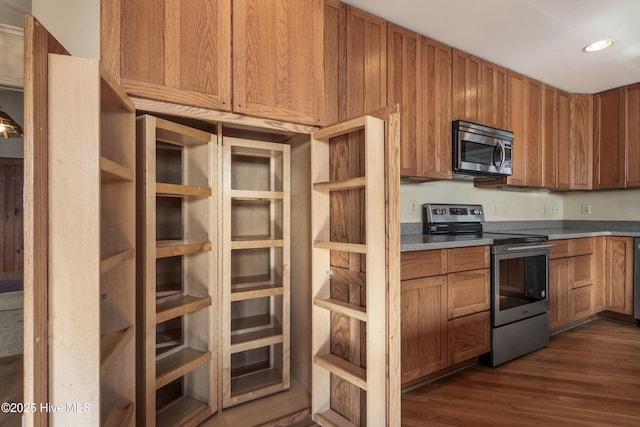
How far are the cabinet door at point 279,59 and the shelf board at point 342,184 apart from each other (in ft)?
1.06

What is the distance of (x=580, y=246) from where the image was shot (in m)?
2.78

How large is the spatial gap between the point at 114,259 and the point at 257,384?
1137mm

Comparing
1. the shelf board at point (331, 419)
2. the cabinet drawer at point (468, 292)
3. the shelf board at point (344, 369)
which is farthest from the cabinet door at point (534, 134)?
the shelf board at point (331, 419)

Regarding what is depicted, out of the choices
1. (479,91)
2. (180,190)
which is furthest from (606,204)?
(180,190)

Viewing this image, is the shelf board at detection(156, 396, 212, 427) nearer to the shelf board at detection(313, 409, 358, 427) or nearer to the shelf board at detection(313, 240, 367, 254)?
the shelf board at detection(313, 409, 358, 427)

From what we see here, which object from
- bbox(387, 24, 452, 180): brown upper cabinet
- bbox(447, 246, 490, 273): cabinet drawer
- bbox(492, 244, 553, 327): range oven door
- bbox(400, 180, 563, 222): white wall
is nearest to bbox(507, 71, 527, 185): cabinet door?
bbox(400, 180, 563, 222): white wall

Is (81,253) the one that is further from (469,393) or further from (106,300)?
(469,393)

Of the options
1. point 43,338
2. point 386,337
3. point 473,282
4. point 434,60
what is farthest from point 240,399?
point 434,60

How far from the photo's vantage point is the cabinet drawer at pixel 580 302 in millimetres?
2707

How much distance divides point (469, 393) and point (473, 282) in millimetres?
680

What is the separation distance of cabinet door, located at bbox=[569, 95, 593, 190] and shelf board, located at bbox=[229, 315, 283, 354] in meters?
3.44

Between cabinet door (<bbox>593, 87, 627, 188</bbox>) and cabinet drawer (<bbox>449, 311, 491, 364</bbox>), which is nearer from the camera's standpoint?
cabinet drawer (<bbox>449, 311, 491, 364</bbox>)

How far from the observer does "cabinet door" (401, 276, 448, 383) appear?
69.2 inches

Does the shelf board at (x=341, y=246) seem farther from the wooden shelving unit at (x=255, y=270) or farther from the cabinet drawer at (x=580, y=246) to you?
the cabinet drawer at (x=580, y=246)
